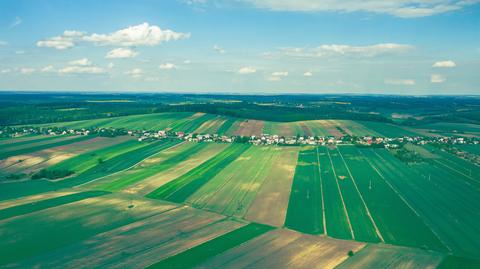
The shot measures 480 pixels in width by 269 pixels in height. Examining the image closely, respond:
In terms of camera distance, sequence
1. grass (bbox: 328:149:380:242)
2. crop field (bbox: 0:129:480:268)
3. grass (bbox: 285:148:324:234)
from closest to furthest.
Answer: crop field (bbox: 0:129:480:268)
grass (bbox: 328:149:380:242)
grass (bbox: 285:148:324:234)

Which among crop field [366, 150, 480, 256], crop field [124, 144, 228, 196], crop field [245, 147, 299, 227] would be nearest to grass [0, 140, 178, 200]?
crop field [124, 144, 228, 196]

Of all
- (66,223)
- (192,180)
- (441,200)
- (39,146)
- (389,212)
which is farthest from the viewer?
(39,146)

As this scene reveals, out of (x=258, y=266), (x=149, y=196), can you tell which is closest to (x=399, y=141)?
(x=149, y=196)

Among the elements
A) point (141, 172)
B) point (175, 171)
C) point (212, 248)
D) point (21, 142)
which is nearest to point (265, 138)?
point (175, 171)

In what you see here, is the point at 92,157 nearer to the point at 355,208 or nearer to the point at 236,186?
the point at 236,186

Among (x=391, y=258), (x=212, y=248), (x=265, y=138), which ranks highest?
(x=265, y=138)

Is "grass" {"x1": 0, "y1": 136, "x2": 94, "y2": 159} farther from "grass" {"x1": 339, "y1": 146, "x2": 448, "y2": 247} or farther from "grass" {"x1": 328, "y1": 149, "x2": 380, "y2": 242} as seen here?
"grass" {"x1": 339, "y1": 146, "x2": 448, "y2": 247}

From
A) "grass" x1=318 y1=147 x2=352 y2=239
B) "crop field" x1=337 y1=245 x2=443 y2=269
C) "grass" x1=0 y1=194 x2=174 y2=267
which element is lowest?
"grass" x1=0 y1=194 x2=174 y2=267
